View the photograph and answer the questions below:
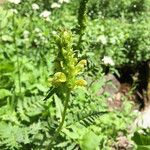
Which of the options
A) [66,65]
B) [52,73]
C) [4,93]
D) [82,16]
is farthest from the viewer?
[4,93]

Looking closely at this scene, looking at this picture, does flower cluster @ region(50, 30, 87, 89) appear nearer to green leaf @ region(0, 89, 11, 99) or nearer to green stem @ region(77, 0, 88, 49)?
green stem @ region(77, 0, 88, 49)

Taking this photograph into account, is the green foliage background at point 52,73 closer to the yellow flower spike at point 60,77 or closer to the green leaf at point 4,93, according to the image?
the green leaf at point 4,93

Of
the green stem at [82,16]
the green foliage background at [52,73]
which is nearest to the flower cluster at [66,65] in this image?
the green foliage background at [52,73]

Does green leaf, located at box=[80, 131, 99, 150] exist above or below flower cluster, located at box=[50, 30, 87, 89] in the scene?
below

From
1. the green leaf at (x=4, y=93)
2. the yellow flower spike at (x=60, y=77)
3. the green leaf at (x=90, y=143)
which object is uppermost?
the yellow flower spike at (x=60, y=77)

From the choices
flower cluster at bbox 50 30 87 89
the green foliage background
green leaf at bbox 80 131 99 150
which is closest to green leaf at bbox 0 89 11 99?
the green foliage background

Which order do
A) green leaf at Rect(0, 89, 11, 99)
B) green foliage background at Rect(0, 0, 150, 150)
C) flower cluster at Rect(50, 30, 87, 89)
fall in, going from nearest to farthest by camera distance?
flower cluster at Rect(50, 30, 87, 89), green foliage background at Rect(0, 0, 150, 150), green leaf at Rect(0, 89, 11, 99)

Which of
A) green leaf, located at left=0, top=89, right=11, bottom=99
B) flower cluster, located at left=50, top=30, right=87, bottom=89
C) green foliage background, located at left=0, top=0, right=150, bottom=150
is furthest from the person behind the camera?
green leaf, located at left=0, top=89, right=11, bottom=99

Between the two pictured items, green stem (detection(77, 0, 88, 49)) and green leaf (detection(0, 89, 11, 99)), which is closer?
green stem (detection(77, 0, 88, 49))

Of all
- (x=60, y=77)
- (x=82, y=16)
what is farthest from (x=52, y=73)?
(x=60, y=77)

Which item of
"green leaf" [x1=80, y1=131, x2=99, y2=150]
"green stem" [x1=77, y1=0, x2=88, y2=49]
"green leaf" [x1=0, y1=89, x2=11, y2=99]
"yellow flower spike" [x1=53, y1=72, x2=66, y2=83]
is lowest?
"green leaf" [x1=80, y1=131, x2=99, y2=150]

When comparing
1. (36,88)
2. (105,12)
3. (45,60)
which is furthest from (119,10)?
(36,88)

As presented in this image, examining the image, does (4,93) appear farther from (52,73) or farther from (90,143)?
(90,143)

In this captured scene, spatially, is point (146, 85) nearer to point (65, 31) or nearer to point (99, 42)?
point (99, 42)
